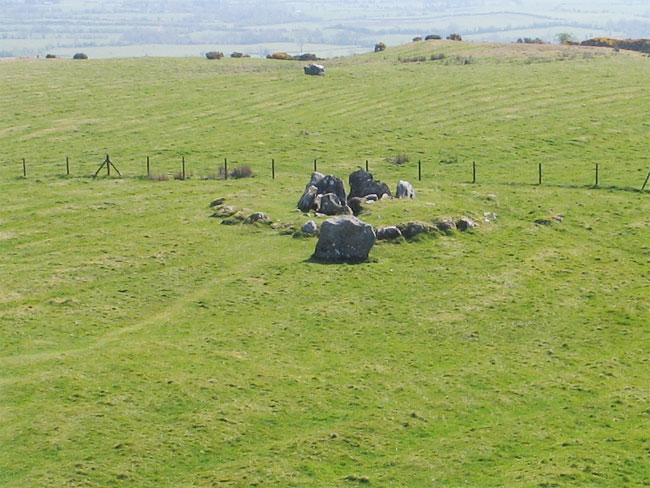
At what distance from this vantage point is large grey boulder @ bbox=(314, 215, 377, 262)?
155ft

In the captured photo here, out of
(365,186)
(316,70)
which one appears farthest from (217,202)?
(316,70)

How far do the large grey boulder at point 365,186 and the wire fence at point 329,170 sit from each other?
30.4 feet

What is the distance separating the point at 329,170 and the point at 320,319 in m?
31.8

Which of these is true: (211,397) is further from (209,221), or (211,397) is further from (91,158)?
(91,158)

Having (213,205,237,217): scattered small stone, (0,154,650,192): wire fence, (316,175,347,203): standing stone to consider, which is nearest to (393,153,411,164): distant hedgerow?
(0,154,650,192): wire fence

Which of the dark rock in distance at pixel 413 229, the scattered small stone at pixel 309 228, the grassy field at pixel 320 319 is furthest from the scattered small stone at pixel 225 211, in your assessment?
the dark rock in distance at pixel 413 229

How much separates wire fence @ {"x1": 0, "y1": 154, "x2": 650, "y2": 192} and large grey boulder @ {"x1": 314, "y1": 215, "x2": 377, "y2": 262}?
2172 centimetres

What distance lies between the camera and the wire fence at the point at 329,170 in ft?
223

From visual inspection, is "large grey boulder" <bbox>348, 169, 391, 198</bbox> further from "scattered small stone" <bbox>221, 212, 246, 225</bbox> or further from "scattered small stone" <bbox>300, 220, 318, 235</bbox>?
"scattered small stone" <bbox>221, 212, 246, 225</bbox>

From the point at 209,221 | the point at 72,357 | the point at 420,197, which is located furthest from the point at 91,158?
the point at 72,357

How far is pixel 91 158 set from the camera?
251 feet

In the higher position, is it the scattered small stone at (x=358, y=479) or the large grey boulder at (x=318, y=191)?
the large grey boulder at (x=318, y=191)

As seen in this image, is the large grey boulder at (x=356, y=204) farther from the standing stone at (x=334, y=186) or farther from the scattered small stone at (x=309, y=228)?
the scattered small stone at (x=309, y=228)

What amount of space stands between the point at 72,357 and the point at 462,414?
14.2 metres
